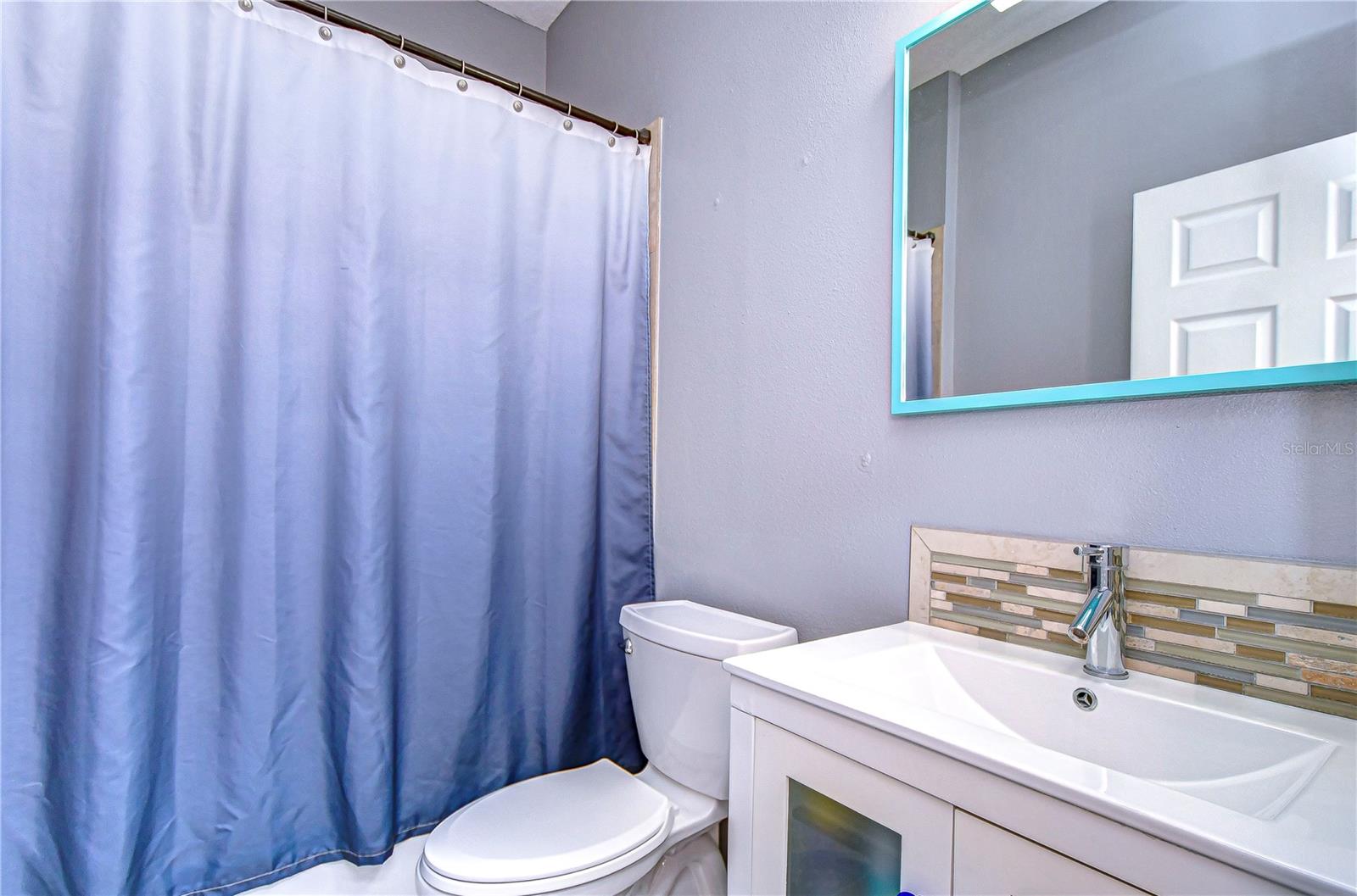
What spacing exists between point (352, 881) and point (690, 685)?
78 cm

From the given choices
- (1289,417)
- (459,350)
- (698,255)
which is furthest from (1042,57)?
(459,350)

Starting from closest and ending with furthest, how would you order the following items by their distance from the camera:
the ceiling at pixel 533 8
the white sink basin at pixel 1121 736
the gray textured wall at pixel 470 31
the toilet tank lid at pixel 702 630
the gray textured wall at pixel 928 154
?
1. the white sink basin at pixel 1121 736
2. the gray textured wall at pixel 928 154
3. the toilet tank lid at pixel 702 630
4. the gray textured wall at pixel 470 31
5. the ceiling at pixel 533 8

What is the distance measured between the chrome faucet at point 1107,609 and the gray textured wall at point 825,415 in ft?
0.22

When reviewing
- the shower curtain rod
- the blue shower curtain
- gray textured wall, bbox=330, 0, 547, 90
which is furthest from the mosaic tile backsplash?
gray textured wall, bbox=330, 0, 547, 90

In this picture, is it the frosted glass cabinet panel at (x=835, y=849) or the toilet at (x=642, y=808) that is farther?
the toilet at (x=642, y=808)

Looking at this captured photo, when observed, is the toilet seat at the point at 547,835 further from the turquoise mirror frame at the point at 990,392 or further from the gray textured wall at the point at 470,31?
the gray textured wall at the point at 470,31

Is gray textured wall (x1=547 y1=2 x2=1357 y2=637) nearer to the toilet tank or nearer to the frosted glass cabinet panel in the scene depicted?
the toilet tank

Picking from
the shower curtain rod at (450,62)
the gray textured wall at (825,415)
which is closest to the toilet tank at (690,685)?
the gray textured wall at (825,415)

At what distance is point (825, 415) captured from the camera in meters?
1.35

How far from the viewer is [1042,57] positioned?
106 cm

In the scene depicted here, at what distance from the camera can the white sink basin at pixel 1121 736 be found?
0.51 metres

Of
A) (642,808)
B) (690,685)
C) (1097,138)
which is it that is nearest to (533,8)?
(1097,138)

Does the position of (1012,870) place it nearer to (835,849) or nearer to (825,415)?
(835,849)

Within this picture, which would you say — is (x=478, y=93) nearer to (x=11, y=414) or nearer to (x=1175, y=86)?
(x=11, y=414)
